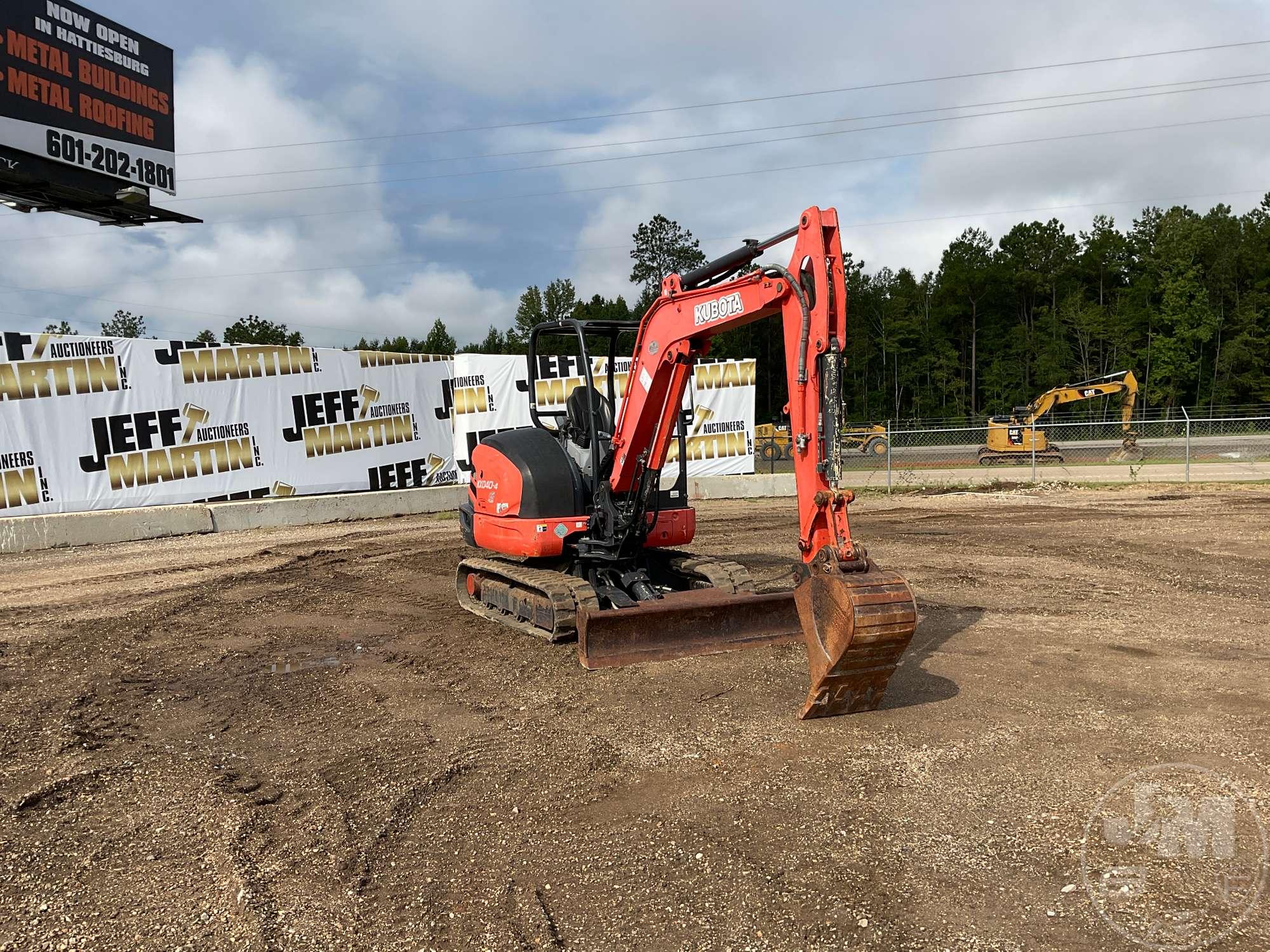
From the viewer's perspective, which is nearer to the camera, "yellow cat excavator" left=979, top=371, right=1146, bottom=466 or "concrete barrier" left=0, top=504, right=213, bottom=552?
"concrete barrier" left=0, top=504, right=213, bottom=552

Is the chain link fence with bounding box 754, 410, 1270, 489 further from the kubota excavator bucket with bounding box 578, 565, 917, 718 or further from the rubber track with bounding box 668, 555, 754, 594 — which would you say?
the kubota excavator bucket with bounding box 578, 565, 917, 718

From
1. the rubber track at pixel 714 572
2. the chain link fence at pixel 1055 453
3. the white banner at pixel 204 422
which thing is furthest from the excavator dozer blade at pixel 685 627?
the chain link fence at pixel 1055 453

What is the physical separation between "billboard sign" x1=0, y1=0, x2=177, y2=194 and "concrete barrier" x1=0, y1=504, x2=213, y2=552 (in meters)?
6.30

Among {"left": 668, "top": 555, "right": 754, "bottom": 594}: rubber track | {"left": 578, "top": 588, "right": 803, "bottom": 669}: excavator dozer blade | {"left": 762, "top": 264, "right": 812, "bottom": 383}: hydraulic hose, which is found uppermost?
{"left": 762, "top": 264, "right": 812, "bottom": 383}: hydraulic hose

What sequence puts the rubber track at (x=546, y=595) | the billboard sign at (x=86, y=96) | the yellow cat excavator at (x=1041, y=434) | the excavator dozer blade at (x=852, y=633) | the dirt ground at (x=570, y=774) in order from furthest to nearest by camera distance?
the yellow cat excavator at (x=1041, y=434) → the billboard sign at (x=86, y=96) → the rubber track at (x=546, y=595) → the excavator dozer blade at (x=852, y=633) → the dirt ground at (x=570, y=774)

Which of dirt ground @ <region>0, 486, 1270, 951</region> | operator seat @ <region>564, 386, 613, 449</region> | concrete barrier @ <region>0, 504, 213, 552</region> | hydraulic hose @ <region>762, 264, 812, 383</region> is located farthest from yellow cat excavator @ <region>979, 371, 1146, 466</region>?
hydraulic hose @ <region>762, 264, 812, 383</region>

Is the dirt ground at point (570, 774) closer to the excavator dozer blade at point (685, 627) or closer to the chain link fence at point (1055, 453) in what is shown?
the excavator dozer blade at point (685, 627)

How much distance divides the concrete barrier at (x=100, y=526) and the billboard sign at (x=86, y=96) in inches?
248

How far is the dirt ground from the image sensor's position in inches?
135

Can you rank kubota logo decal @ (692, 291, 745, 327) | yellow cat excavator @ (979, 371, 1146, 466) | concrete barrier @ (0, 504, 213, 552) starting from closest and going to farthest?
1. kubota logo decal @ (692, 291, 745, 327)
2. concrete barrier @ (0, 504, 213, 552)
3. yellow cat excavator @ (979, 371, 1146, 466)

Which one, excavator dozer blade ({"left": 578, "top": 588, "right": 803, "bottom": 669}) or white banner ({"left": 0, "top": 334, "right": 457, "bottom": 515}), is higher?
white banner ({"left": 0, "top": 334, "right": 457, "bottom": 515})

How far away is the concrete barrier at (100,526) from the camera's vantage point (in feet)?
44.9

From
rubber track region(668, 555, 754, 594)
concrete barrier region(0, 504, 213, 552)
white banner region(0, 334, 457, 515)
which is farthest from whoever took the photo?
white banner region(0, 334, 457, 515)

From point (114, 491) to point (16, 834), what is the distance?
40.5 ft
